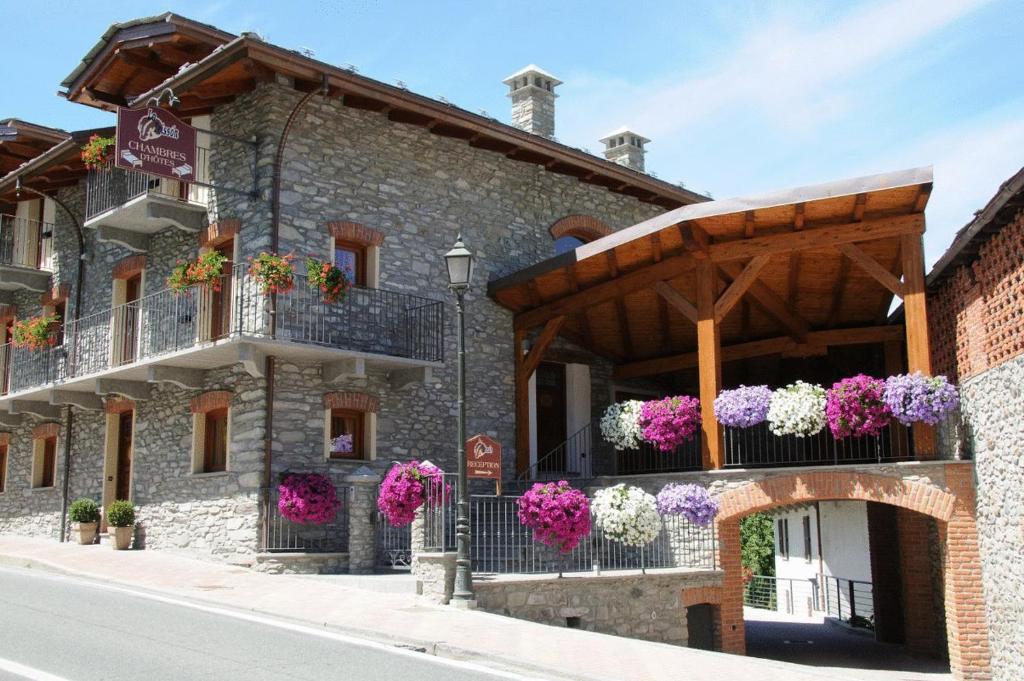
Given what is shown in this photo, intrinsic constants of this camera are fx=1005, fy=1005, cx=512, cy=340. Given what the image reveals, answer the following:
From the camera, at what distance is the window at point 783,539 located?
29984mm

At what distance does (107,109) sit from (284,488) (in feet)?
28.9

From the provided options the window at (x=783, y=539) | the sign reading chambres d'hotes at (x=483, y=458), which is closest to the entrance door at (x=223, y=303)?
the sign reading chambres d'hotes at (x=483, y=458)

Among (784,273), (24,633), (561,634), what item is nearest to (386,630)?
(561,634)

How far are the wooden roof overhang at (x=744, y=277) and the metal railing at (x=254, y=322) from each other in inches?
84.0

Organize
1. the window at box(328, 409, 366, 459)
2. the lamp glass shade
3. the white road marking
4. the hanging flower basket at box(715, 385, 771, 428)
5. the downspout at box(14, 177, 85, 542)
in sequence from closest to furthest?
the white road marking → the lamp glass shade → the hanging flower basket at box(715, 385, 771, 428) → the window at box(328, 409, 366, 459) → the downspout at box(14, 177, 85, 542)

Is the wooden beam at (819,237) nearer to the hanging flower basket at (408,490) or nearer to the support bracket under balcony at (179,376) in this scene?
the hanging flower basket at (408,490)

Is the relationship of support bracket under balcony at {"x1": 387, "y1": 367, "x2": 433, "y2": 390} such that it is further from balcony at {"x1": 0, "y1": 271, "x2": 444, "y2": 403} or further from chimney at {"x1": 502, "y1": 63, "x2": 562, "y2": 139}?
chimney at {"x1": 502, "y1": 63, "x2": 562, "y2": 139}

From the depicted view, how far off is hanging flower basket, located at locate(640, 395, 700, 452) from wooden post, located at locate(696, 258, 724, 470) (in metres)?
0.18

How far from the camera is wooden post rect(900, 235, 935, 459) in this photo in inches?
496

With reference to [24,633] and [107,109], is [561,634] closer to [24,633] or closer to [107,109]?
[24,633]

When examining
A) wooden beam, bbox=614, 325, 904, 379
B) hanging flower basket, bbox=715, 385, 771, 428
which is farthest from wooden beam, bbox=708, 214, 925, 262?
wooden beam, bbox=614, 325, 904, 379

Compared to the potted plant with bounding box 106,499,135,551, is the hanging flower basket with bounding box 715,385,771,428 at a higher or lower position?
higher

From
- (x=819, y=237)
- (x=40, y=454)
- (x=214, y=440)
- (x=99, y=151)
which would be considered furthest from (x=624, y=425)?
(x=40, y=454)

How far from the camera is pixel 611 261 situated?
1590 cm
